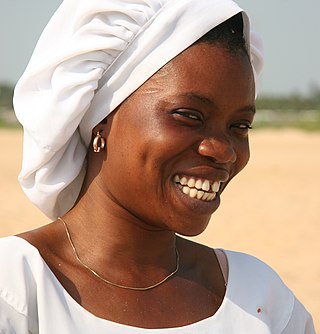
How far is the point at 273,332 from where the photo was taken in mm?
2945

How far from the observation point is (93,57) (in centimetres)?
278

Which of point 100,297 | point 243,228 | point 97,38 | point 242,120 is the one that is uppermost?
point 97,38

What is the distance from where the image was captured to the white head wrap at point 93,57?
2.75 metres

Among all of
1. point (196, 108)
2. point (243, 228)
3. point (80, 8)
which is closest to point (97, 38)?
point (80, 8)

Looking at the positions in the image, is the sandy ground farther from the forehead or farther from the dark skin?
the forehead

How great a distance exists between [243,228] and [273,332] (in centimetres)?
1182

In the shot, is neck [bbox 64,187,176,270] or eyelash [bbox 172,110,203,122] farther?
neck [bbox 64,187,176,270]

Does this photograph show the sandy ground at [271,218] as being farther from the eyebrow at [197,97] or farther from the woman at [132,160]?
the eyebrow at [197,97]

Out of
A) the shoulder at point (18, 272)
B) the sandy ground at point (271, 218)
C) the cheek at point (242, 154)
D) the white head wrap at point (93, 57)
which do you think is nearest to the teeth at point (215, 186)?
the cheek at point (242, 154)

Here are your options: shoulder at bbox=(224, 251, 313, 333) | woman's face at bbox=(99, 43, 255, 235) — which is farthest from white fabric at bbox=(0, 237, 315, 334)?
woman's face at bbox=(99, 43, 255, 235)

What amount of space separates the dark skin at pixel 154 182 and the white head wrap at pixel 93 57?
5 centimetres

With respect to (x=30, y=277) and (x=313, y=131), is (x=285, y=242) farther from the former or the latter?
(x=313, y=131)

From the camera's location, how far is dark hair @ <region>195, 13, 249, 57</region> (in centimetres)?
275

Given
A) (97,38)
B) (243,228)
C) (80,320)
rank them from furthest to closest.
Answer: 1. (243,228)
2. (97,38)
3. (80,320)
